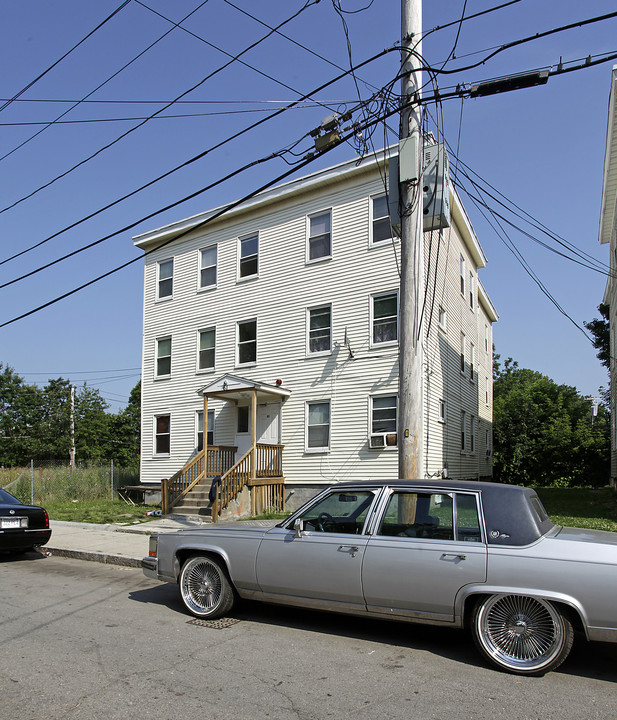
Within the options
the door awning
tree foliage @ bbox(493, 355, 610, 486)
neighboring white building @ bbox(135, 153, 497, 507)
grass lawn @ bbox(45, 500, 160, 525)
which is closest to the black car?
grass lawn @ bbox(45, 500, 160, 525)

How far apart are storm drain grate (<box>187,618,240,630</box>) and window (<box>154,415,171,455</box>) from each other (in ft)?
50.9

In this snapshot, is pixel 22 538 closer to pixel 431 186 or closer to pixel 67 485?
pixel 431 186

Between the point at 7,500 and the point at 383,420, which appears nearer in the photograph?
the point at 7,500

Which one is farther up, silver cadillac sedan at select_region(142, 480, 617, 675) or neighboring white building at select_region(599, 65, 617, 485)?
neighboring white building at select_region(599, 65, 617, 485)

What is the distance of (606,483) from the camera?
3916 centimetres

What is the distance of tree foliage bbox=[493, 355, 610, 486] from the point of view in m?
35.5

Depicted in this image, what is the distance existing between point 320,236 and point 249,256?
2867mm

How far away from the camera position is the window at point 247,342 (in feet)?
65.0

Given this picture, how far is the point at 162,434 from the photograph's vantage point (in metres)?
21.6

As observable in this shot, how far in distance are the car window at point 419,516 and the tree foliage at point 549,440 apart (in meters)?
30.0

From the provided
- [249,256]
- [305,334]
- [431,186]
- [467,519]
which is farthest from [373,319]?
[467,519]

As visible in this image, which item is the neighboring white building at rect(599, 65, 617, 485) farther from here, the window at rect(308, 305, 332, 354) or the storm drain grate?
the storm drain grate

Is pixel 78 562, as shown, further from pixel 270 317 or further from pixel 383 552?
pixel 270 317

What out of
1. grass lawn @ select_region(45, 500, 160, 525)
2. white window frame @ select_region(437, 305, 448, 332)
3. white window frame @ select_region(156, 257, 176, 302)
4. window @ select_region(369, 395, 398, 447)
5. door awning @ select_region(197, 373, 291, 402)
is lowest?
grass lawn @ select_region(45, 500, 160, 525)
